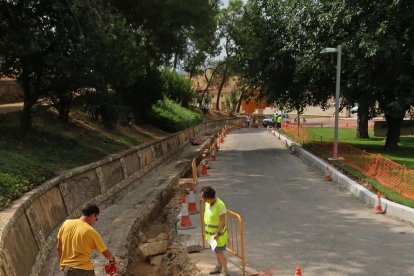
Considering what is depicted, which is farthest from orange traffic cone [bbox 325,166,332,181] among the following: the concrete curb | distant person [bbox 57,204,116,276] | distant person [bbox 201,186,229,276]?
distant person [bbox 57,204,116,276]

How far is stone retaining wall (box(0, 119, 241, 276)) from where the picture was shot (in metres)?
6.09

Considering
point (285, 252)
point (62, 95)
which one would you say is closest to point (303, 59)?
point (62, 95)

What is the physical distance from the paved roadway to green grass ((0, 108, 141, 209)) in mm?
4579

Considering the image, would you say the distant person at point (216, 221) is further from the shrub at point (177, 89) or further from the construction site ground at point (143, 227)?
the shrub at point (177, 89)

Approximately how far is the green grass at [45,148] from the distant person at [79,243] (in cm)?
244

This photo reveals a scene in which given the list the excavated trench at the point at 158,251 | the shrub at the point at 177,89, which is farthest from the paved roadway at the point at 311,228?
A: the shrub at the point at 177,89

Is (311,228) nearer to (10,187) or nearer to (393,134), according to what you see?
(10,187)

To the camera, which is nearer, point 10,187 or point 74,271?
point 74,271

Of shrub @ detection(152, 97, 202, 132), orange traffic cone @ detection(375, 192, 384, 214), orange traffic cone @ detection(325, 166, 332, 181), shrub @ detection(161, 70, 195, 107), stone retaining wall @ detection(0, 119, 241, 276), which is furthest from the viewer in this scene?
shrub @ detection(161, 70, 195, 107)

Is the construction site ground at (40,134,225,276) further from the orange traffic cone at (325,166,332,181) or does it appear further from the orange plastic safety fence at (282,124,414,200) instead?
the orange plastic safety fence at (282,124,414,200)

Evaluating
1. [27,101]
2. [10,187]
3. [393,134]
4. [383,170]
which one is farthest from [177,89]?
[10,187]

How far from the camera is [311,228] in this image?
9289 mm

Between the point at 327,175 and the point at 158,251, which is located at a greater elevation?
the point at 327,175

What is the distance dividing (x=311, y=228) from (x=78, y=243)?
18.8 feet
